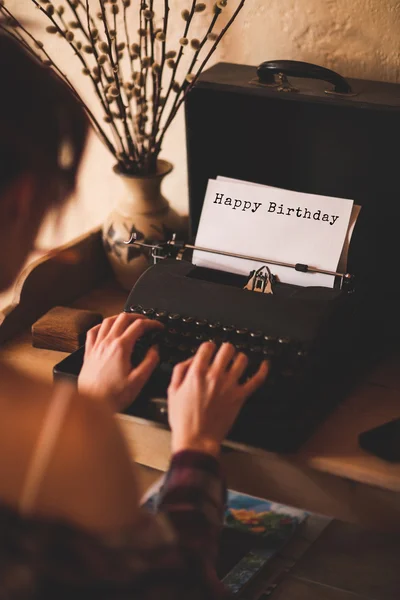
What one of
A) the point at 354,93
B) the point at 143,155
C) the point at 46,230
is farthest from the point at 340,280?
the point at 46,230

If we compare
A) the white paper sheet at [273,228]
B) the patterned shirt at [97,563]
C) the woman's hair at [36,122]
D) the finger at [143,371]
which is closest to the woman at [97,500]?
the patterned shirt at [97,563]

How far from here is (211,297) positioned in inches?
49.1

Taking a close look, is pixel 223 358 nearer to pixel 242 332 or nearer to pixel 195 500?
pixel 242 332

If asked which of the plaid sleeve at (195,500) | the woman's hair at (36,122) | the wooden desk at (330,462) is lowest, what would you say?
the wooden desk at (330,462)

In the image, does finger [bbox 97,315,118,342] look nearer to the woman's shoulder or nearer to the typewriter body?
the typewriter body

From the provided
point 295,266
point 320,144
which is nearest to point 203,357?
point 295,266

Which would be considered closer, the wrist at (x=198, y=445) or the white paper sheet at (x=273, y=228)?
the wrist at (x=198, y=445)

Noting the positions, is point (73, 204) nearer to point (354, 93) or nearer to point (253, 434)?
point (354, 93)

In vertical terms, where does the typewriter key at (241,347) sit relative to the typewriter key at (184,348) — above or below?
above

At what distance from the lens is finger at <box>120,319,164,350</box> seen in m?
1.15

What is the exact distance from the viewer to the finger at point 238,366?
3.45 ft

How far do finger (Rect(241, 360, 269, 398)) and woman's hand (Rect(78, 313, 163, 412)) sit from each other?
0.16m

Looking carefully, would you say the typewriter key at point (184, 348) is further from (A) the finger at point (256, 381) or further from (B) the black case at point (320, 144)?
(B) the black case at point (320, 144)

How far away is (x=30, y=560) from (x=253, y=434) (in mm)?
528
